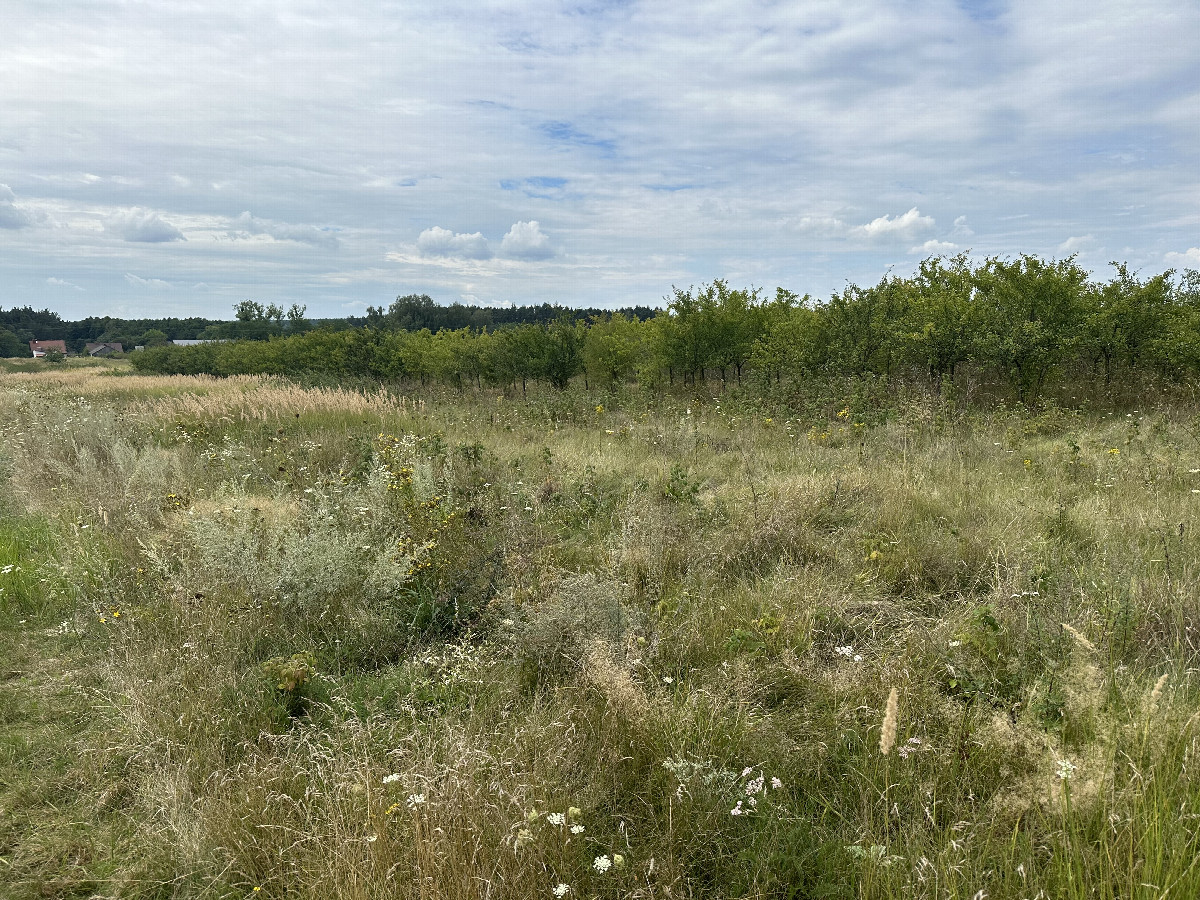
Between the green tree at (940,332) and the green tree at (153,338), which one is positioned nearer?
the green tree at (940,332)

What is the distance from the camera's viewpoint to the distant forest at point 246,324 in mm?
70875

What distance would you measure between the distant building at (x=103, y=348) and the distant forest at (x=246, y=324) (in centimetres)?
93

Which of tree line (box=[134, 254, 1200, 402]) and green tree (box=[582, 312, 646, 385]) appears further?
green tree (box=[582, 312, 646, 385])

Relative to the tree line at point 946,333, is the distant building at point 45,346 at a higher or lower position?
higher

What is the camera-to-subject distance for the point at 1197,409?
11414 millimetres

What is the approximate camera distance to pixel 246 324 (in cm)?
7481

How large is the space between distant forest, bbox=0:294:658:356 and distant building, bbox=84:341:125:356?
0.93m

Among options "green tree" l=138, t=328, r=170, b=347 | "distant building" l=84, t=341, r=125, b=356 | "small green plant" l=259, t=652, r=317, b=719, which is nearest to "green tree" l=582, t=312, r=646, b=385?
"small green plant" l=259, t=652, r=317, b=719

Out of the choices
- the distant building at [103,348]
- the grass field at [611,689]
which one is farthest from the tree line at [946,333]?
the distant building at [103,348]

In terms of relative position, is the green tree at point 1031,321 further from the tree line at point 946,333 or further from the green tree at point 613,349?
the green tree at point 613,349

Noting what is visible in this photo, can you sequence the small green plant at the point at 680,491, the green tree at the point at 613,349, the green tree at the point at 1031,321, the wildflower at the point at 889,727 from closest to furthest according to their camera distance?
the wildflower at the point at 889,727 < the small green plant at the point at 680,491 < the green tree at the point at 1031,321 < the green tree at the point at 613,349

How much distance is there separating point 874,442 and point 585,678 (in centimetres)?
683

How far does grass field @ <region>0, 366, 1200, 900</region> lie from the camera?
6.63 feet

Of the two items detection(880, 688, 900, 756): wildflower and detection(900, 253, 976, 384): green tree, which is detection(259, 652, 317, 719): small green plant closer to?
detection(880, 688, 900, 756): wildflower
